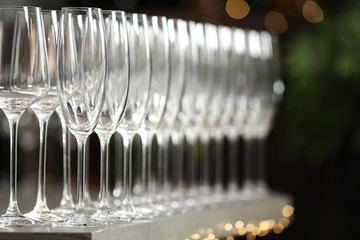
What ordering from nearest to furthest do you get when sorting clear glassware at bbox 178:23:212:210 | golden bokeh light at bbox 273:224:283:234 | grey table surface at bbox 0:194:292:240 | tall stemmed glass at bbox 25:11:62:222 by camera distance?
grey table surface at bbox 0:194:292:240 < tall stemmed glass at bbox 25:11:62:222 < clear glassware at bbox 178:23:212:210 < golden bokeh light at bbox 273:224:283:234

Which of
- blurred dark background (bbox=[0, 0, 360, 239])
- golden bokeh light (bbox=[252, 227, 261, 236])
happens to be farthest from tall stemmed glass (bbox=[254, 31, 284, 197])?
blurred dark background (bbox=[0, 0, 360, 239])

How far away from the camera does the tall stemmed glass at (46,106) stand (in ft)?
6.14

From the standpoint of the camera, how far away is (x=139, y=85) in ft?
6.50

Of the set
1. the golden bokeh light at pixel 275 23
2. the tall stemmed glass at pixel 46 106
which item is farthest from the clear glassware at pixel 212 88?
the golden bokeh light at pixel 275 23

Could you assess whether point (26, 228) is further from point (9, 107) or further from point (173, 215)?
point (173, 215)

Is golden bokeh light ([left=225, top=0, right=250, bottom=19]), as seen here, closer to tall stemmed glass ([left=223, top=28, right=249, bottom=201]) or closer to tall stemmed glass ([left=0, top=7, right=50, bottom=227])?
tall stemmed glass ([left=223, top=28, right=249, bottom=201])

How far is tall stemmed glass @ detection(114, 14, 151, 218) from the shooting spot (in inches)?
77.8

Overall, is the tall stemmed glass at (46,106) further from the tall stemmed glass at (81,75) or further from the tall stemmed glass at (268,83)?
the tall stemmed glass at (268,83)

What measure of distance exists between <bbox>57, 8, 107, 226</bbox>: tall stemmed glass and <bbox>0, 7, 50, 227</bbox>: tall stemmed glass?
63 millimetres

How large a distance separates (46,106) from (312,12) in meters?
4.15

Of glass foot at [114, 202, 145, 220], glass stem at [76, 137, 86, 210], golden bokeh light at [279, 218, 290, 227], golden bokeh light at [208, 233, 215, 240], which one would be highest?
glass stem at [76, 137, 86, 210]

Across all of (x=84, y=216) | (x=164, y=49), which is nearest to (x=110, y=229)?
(x=84, y=216)

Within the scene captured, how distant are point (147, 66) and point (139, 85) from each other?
0.14 ft

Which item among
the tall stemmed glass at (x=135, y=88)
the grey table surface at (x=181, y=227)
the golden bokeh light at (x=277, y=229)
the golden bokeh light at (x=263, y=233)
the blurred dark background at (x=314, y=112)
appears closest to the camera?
the grey table surface at (x=181, y=227)
